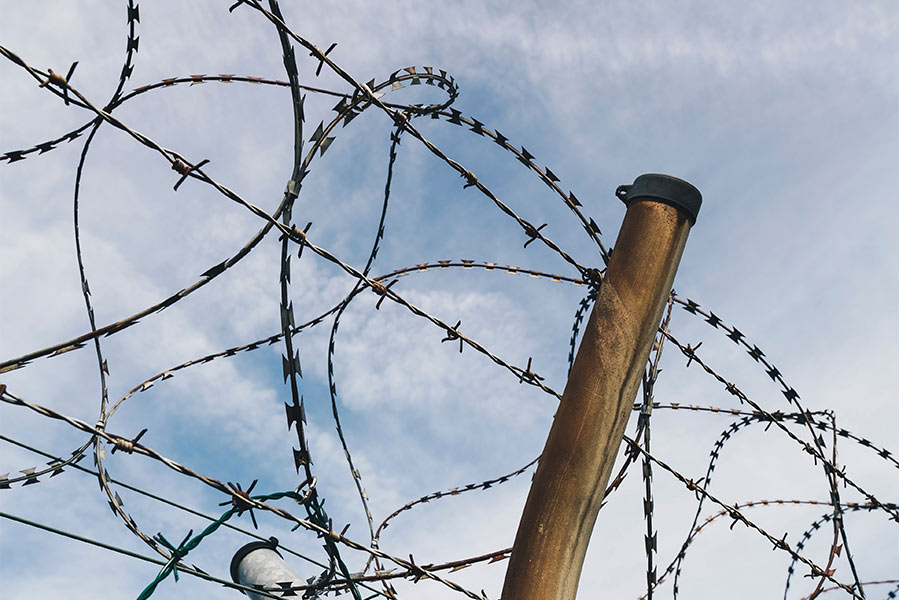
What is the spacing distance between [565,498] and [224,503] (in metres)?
1.00

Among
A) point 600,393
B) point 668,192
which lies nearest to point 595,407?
point 600,393

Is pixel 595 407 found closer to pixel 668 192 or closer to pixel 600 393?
pixel 600 393

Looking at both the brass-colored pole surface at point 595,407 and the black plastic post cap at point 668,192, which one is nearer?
the brass-colored pole surface at point 595,407

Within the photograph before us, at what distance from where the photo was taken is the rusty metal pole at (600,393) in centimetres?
250

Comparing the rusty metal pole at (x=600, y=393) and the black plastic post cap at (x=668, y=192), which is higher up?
the black plastic post cap at (x=668, y=192)

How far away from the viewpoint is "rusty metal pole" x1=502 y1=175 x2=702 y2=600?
250 centimetres

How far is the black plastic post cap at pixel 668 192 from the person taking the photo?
9.07 feet

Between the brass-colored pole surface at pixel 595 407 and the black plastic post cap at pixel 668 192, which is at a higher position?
the black plastic post cap at pixel 668 192

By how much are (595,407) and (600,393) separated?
0.05m

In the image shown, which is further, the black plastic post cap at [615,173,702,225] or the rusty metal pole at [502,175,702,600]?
the black plastic post cap at [615,173,702,225]

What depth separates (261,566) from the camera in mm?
3137

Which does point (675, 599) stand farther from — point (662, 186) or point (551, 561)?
point (662, 186)

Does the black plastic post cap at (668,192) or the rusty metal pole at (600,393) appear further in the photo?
the black plastic post cap at (668,192)

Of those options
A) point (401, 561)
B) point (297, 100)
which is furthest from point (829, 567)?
point (297, 100)
